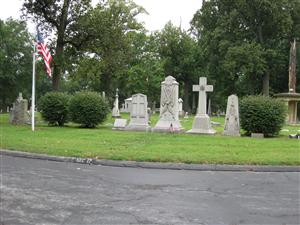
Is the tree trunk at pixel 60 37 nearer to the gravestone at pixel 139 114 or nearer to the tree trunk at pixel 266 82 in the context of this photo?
the gravestone at pixel 139 114

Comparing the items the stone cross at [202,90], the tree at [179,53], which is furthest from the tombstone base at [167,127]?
the tree at [179,53]

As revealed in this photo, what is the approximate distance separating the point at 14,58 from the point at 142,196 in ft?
217

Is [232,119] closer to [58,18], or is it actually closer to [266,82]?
[58,18]

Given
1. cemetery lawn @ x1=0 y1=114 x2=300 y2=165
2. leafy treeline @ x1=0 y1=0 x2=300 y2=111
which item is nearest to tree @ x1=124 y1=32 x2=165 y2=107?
leafy treeline @ x1=0 y1=0 x2=300 y2=111

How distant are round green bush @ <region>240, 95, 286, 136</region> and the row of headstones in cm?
52

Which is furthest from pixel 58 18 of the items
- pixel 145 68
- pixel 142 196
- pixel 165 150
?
pixel 145 68

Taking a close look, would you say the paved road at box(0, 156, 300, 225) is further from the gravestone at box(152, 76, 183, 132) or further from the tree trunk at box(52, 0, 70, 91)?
the tree trunk at box(52, 0, 70, 91)

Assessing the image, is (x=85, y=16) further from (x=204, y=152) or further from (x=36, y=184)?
(x=36, y=184)

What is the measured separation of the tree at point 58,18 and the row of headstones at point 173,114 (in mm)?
12156

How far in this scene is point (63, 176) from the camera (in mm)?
9680

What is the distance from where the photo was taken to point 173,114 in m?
22.4

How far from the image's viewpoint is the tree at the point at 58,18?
33.8 m

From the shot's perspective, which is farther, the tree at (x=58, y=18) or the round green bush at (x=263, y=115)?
the tree at (x=58, y=18)

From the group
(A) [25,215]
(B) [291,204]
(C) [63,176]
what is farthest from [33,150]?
(B) [291,204]
